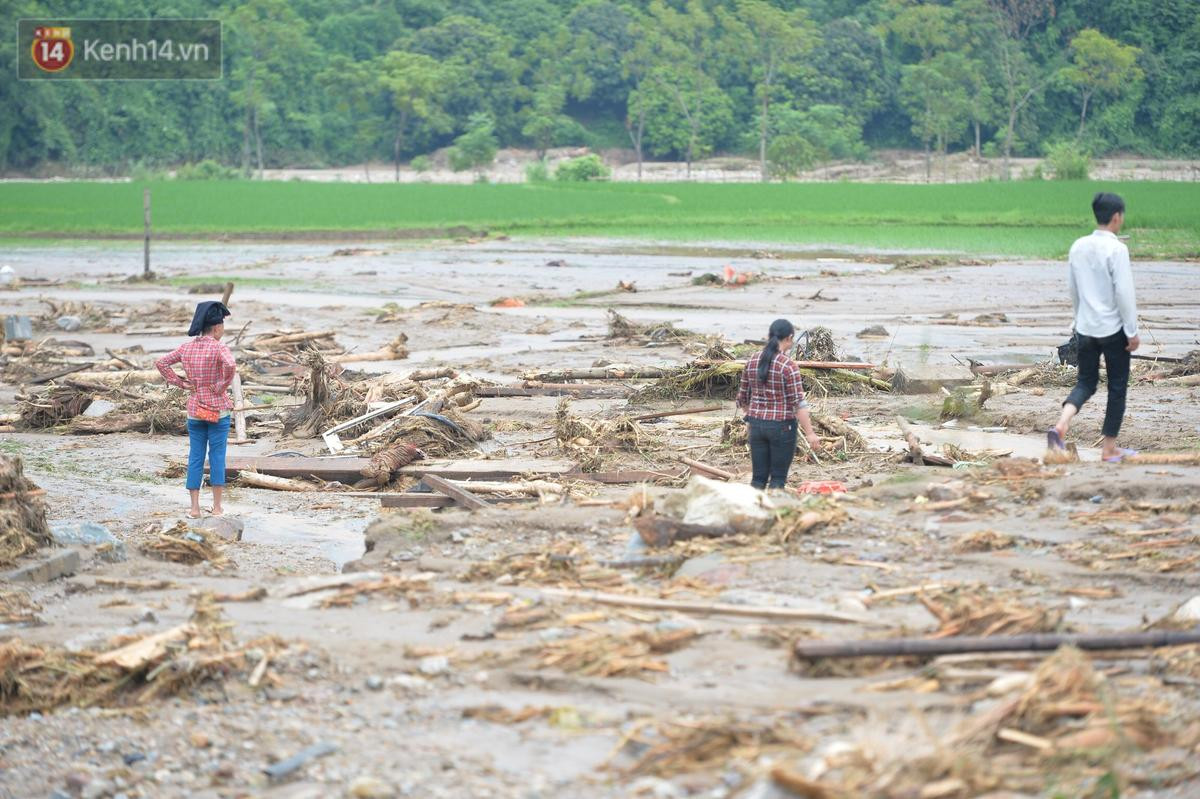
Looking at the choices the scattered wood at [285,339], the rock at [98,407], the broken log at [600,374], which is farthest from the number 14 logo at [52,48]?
the broken log at [600,374]

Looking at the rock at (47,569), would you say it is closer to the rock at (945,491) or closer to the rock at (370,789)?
the rock at (370,789)

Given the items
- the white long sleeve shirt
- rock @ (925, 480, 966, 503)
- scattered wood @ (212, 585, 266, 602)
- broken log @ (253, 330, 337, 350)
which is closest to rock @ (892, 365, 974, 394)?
the white long sleeve shirt

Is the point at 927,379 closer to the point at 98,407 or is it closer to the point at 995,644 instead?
the point at 98,407

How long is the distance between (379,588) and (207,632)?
1.07 metres

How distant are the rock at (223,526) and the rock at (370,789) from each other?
4.62 m

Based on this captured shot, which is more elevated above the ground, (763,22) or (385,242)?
(763,22)

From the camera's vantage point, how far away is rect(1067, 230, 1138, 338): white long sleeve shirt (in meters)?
9.66

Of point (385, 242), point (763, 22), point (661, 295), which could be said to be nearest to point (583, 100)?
point (763, 22)

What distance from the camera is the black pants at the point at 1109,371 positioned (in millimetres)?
9844

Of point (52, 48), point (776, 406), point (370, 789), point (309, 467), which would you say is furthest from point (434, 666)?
point (52, 48)

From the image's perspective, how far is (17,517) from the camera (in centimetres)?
851

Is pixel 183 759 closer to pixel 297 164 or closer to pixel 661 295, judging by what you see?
pixel 661 295

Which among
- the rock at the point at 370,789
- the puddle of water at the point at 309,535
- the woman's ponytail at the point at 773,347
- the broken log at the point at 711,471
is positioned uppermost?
the woman's ponytail at the point at 773,347

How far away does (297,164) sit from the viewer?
344ft
